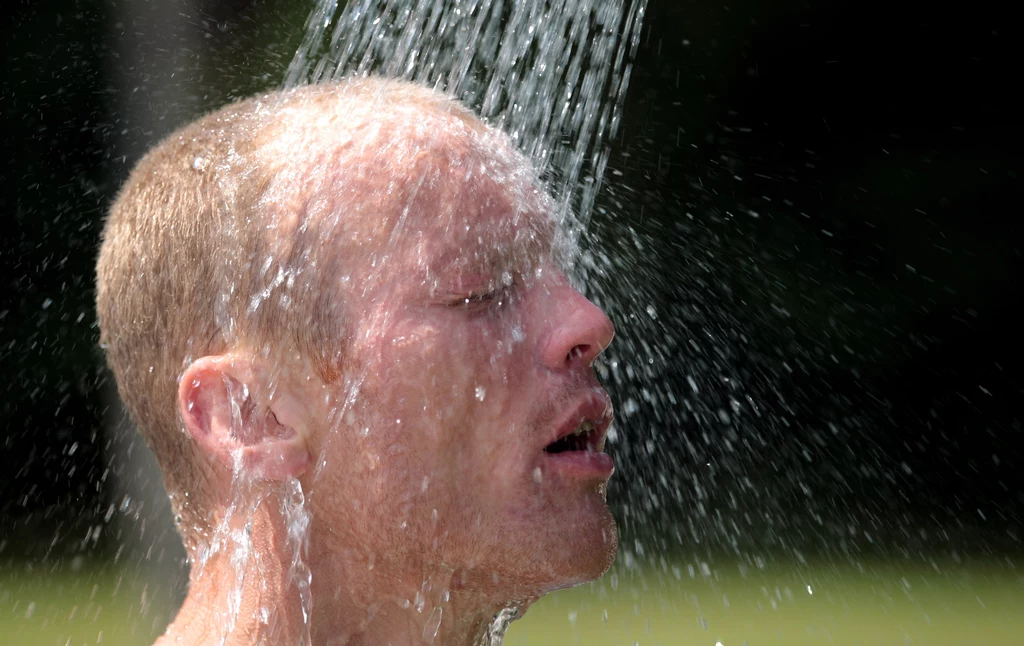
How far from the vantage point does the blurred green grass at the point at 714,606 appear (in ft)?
21.7

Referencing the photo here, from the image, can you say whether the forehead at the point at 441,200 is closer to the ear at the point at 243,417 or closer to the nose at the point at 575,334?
the nose at the point at 575,334

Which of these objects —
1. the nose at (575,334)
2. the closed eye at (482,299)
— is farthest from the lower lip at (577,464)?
the closed eye at (482,299)

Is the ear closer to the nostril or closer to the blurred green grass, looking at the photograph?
the nostril

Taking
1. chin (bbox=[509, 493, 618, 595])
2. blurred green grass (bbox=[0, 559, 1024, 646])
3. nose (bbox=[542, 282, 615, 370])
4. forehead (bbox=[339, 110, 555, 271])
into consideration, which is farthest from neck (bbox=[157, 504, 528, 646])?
blurred green grass (bbox=[0, 559, 1024, 646])

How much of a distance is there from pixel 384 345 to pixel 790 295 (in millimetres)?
5590

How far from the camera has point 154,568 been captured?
6.44m

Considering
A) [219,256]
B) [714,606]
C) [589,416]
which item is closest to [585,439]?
[589,416]

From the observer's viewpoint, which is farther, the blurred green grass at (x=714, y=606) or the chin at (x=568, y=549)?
the blurred green grass at (x=714, y=606)

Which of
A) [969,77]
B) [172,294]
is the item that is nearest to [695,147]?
[969,77]

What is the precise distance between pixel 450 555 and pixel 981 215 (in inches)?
243

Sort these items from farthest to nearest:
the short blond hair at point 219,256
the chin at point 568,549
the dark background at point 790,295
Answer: the dark background at point 790,295 → the short blond hair at point 219,256 → the chin at point 568,549

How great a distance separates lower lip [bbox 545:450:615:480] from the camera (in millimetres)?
1656

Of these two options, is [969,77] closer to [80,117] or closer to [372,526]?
[80,117]

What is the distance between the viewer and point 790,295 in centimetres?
687
